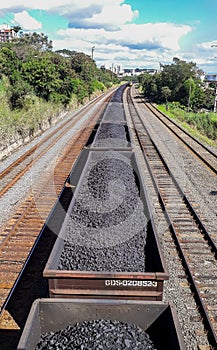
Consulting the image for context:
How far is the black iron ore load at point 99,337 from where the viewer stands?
330 centimetres

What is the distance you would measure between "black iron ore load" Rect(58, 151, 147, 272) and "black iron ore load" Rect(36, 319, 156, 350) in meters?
1.19

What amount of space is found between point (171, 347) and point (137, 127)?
66.6 feet

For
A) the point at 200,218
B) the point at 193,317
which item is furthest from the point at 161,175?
the point at 193,317

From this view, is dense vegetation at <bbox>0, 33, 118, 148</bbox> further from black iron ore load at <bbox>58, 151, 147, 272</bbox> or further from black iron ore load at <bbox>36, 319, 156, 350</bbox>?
black iron ore load at <bbox>36, 319, 156, 350</bbox>

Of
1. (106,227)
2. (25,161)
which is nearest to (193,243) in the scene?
(106,227)

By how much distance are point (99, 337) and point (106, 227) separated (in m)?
2.58

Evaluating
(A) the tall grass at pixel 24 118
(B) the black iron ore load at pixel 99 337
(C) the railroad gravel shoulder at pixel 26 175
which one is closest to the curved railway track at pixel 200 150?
(C) the railroad gravel shoulder at pixel 26 175

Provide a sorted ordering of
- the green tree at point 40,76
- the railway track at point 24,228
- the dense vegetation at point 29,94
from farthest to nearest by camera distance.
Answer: the green tree at point 40,76 < the dense vegetation at point 29,94 < the railway track at point 24,228

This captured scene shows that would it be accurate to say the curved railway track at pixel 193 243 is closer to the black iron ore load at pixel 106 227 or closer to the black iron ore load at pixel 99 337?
the black iron ore load at pixel 106 227

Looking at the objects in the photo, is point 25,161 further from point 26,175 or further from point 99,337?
point 99,337

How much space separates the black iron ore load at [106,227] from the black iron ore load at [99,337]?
1194mm

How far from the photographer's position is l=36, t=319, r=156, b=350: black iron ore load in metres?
3.30

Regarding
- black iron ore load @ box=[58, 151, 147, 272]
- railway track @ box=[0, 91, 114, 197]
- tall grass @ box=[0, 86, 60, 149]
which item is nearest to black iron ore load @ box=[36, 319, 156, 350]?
black iron ore load @ box=[58, 151, 147, 272]

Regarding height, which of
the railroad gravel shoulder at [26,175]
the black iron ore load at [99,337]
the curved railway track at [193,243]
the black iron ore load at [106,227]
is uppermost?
the black iron ore load at [106,227]
